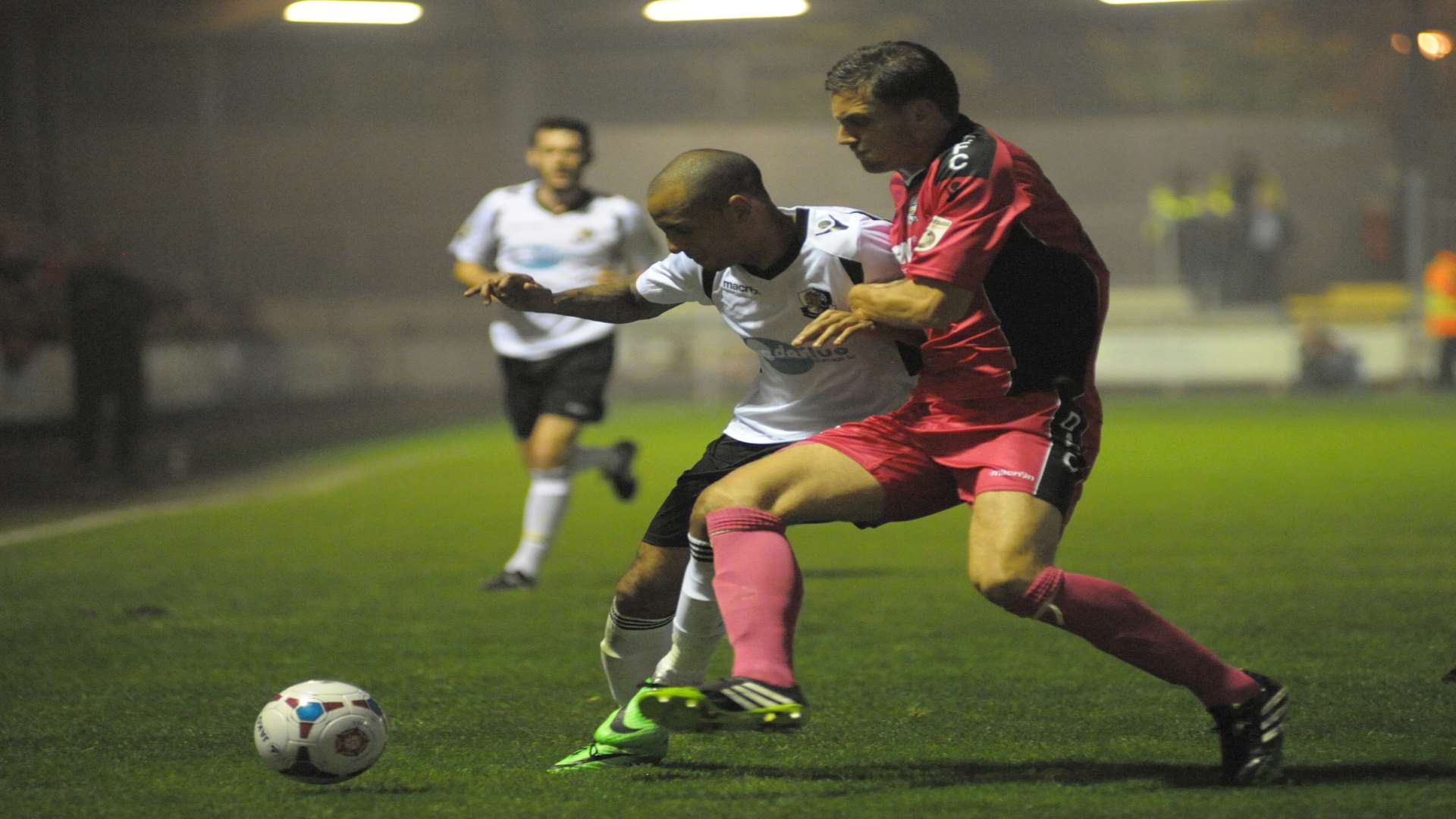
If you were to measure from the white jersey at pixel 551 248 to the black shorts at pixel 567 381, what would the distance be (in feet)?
0.14

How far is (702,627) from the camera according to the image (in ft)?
13.7

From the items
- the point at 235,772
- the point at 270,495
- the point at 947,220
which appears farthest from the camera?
the point at 270,495

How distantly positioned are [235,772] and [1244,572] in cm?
476

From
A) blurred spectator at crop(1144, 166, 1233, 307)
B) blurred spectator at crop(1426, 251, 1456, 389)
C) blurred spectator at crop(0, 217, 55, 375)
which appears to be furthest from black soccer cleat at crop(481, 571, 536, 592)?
blurred spectator at crop(1144, 166, 1233, 307)

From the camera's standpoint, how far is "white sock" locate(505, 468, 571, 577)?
24.5ft

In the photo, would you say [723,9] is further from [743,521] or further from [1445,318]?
[743,521]

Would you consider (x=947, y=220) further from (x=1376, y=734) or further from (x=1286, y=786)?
(x=1376, y=734)

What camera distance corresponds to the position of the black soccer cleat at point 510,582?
7422 millimetres

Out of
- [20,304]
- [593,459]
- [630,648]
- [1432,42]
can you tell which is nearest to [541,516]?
[593,459]

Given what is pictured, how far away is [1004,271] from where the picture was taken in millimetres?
3852

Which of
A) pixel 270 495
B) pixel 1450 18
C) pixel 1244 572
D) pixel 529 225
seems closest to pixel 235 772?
pixel 529 225

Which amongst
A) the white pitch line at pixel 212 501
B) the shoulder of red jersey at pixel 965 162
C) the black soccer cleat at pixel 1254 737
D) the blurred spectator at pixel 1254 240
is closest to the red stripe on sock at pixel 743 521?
the shoulder of red jersey at pixel 965 162

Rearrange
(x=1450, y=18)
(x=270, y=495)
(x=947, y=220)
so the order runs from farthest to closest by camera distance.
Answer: (x=1450, y=18)
(x=270, y=495)
(x=947, y=220)

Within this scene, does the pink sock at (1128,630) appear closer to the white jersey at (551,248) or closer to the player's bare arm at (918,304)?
the player's bare arm at (918,304)
